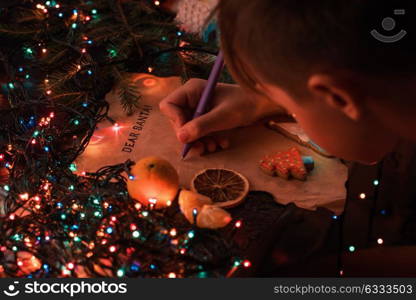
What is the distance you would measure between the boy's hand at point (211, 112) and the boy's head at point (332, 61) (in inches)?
9.8

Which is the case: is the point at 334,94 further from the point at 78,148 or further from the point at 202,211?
the point at 78,148

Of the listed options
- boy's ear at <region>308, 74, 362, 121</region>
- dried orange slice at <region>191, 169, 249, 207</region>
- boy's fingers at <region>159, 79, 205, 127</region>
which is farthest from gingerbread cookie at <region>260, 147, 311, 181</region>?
boy's ear at <region>308, 74, 362, 121</region>

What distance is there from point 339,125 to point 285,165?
0.84 ft

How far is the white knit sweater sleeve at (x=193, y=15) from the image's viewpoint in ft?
3.25

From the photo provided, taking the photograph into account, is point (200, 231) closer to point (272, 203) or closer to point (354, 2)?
point (272, 203)

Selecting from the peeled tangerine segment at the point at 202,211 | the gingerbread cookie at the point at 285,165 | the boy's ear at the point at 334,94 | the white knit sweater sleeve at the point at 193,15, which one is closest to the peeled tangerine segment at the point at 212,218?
the peeled tangerine segment at the point at 202,211

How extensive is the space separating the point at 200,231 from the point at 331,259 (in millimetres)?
172

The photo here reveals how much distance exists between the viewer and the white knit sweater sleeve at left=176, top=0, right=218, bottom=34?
0.99 m

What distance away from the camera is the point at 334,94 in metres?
0.46

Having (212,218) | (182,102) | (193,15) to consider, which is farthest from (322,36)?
(193,15)

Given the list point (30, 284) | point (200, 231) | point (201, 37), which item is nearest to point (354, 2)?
point (200, 231)

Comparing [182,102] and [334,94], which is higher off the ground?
[182,102]

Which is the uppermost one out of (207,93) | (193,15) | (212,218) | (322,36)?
(193,15)

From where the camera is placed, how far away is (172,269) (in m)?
0.61
